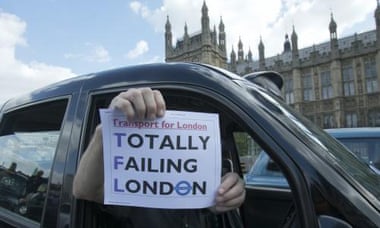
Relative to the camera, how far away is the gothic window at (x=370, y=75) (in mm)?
41906

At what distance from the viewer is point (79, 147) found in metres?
1.67

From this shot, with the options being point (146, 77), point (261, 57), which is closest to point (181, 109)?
point (146, 77)

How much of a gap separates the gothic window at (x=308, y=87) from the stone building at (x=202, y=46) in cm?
1515

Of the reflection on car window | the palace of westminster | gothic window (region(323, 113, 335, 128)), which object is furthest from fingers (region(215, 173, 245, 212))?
gothic window (region(323, 113, 335, 128))

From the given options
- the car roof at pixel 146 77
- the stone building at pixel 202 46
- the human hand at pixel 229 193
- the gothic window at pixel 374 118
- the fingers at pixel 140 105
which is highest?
the stone building at pixel 202 46

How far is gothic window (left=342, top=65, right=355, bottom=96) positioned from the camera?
4383 centimetres

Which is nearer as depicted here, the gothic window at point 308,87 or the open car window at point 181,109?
the open car window at point 181,109


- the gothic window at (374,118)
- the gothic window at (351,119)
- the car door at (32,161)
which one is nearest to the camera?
the car door at (32,161)

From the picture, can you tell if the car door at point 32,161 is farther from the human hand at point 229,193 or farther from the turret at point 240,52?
the turret at point 240,52

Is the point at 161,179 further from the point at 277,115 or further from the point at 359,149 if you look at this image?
the point at 359,149

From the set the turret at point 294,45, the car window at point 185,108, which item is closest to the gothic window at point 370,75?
the turret at point 294,45

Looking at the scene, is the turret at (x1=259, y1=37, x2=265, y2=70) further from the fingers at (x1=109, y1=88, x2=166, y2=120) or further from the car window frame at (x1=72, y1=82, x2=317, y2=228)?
the fingers at (x1=109, y1=88, x2=166, y2=120)

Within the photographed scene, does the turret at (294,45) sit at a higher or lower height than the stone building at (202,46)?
lower

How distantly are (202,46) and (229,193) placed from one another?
198ft
